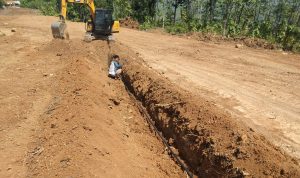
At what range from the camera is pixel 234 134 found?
865 centimetres

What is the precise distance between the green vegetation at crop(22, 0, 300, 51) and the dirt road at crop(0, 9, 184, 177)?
784 inches

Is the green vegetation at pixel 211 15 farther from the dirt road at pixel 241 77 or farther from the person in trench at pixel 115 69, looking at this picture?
the person in trench at pixel 115 69

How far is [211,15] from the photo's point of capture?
4059cm

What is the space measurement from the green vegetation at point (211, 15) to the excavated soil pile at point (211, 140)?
22346 millimetres

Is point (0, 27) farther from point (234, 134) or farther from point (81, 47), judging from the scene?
point (234, 134)

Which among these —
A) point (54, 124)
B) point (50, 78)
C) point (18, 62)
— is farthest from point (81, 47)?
point (54, 124)

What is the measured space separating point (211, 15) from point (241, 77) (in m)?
24.6

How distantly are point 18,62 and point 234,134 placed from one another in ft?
42.7

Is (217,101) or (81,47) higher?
(81,47)

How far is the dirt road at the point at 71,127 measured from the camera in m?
7.83

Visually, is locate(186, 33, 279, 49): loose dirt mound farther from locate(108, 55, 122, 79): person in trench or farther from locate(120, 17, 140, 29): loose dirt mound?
locate(108, 55, 122, 79): person in trench

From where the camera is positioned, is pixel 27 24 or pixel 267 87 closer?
pixel 267 87

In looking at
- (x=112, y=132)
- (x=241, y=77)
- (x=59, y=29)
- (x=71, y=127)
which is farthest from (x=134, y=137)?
(x=59, y=29)

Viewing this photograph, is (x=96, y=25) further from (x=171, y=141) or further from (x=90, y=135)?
(x=90, y=135)
